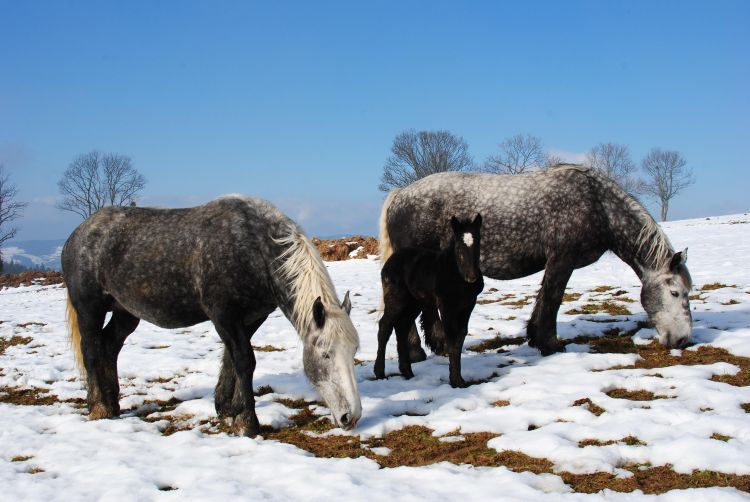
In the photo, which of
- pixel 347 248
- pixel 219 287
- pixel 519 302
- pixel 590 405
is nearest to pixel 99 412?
pixel 219 287

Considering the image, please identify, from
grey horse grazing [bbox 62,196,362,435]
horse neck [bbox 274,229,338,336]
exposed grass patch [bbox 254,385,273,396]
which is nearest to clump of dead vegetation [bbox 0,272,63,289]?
grey horse grazing [bbox 62,196,362,435]

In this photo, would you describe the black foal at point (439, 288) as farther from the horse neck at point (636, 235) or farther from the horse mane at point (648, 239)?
the horse mane at point (648, 239)

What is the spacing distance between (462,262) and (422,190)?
221 cm

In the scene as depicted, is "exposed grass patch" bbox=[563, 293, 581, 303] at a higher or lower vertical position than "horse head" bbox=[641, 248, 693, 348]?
lower

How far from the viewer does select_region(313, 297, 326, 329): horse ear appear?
17.0ft

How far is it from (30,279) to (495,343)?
2783 centimetres

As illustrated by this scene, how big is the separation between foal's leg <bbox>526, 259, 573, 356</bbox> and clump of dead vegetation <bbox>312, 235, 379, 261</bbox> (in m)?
18.9

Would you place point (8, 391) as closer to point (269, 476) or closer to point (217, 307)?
point (217, 307)

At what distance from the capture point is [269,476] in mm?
4270

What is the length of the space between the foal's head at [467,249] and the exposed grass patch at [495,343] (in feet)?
7.61

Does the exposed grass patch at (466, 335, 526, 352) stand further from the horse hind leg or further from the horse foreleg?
the horse hind leg

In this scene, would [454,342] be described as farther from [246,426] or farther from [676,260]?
[676,260]

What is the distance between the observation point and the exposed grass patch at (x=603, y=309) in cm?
1010

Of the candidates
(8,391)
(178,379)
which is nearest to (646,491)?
(178,379)
